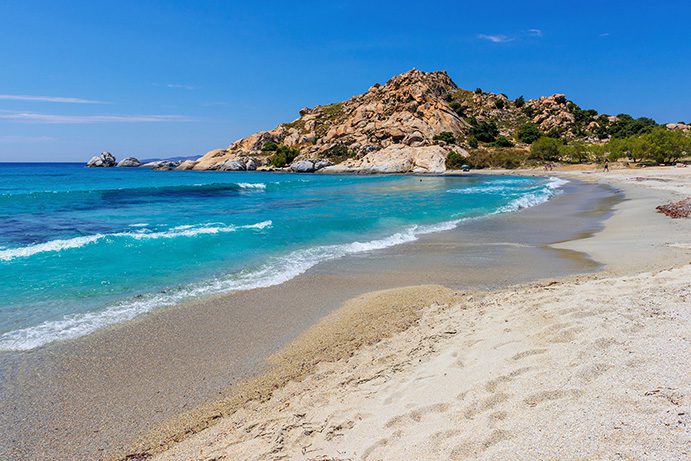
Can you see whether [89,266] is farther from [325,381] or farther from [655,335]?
[655,335]

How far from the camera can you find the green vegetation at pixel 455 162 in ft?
295

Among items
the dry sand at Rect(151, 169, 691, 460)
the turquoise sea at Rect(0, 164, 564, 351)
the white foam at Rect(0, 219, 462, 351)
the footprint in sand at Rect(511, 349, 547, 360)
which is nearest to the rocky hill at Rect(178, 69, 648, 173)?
the turquoise sea at Rect(0, 164, 564, 351)

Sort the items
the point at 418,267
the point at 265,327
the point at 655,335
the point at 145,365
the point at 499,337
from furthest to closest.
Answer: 1. the point at 418,267
2. the point at 265,327
3. the point at 145,365
4. the point at 499,337
5. the point at 655,335

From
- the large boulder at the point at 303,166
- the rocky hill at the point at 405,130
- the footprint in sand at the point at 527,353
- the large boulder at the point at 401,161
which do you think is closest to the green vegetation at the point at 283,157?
the rocky hill at the point at 405,130

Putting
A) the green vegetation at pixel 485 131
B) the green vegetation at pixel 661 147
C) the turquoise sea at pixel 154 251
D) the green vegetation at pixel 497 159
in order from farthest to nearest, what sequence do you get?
the green vegetation at pixel 485 131 → the green vegetation at pixel 497 159 → the green vegetation at pixel 661 147 → the turquoise sea at pixel 154 251

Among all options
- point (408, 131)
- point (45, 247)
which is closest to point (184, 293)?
point (45, 247)

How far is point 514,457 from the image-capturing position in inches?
122

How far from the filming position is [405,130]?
106688 mm

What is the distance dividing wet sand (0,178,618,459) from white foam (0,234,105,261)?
935 cm

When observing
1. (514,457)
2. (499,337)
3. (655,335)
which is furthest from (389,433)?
(655,335)

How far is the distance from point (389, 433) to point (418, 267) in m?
8.25

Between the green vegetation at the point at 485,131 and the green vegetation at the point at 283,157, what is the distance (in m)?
48.5

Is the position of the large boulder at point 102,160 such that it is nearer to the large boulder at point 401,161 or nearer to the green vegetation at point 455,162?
the large boulder at point 401,161

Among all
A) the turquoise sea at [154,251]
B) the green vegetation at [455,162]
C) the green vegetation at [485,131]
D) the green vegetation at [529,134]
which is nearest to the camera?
the turquoise sea at [154,251]
